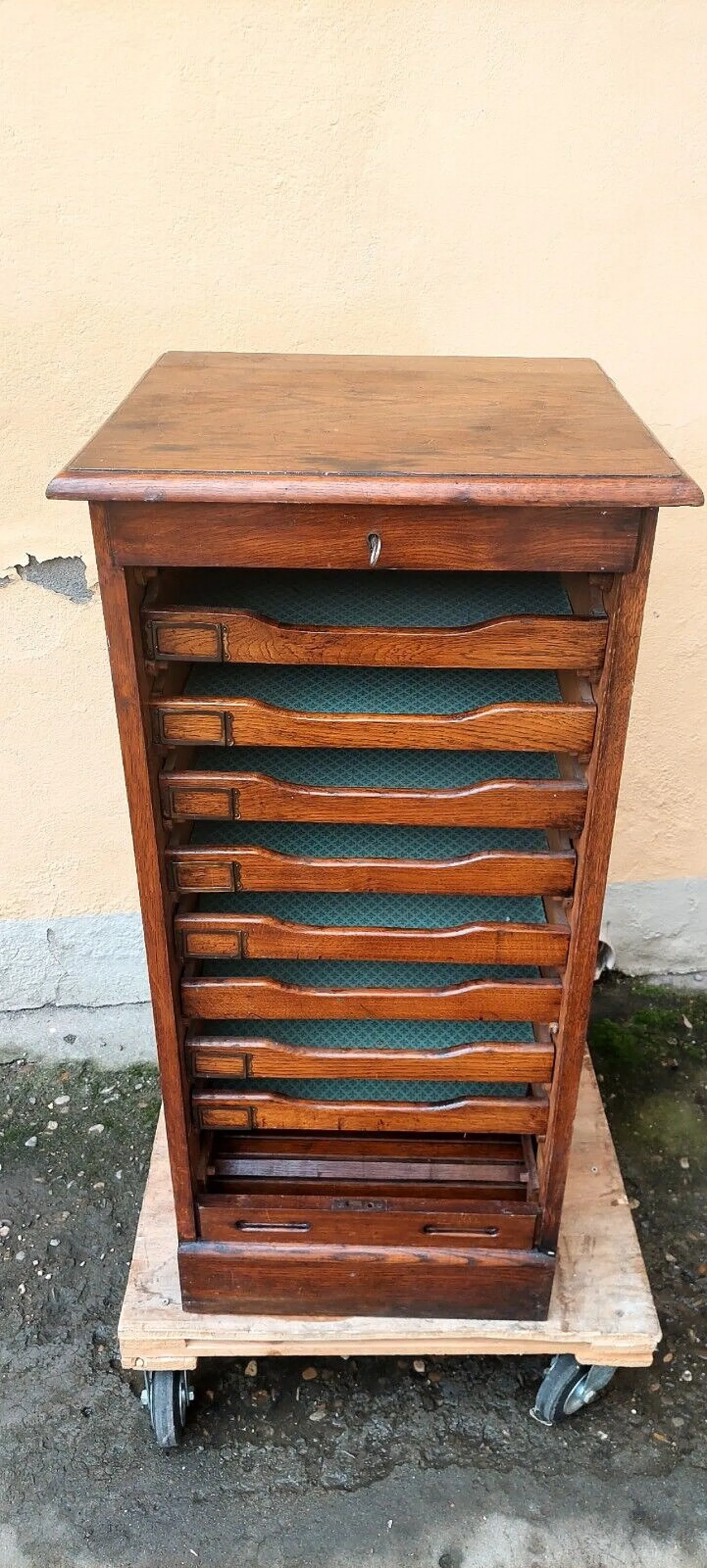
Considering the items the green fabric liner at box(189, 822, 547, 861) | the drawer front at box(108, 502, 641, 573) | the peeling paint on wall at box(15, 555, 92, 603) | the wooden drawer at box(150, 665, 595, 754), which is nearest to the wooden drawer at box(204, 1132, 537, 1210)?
the green fabric liner at box(189, 822, 547, 861)

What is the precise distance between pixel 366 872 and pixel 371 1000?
0.18m

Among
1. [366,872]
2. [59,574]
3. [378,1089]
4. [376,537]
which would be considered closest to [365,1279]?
[378,1089]

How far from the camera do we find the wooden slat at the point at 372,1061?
4.49 ft

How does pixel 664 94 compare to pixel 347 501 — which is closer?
pixel 347 501

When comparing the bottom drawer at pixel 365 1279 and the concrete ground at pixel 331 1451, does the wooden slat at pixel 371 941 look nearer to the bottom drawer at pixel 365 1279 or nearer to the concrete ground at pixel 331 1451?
the bottom drawer at pixel 365 1279

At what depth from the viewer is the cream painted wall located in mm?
1603

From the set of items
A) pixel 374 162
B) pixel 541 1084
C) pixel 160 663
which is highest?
pixel 374 162

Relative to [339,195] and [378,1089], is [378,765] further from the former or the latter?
[339,195]

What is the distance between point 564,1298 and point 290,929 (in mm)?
717

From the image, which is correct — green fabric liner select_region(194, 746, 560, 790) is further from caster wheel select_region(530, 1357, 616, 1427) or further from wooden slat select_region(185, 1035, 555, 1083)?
caster wheel select_region(530, 1357, 616, 1427)

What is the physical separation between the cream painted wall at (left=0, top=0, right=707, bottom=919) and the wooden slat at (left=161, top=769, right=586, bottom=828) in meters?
0.85

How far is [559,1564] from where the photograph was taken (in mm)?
1534

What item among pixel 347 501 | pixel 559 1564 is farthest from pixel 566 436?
pixel 559 1564

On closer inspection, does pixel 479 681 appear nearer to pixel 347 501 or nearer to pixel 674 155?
pixel 347 501
